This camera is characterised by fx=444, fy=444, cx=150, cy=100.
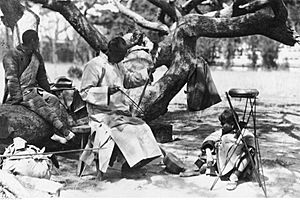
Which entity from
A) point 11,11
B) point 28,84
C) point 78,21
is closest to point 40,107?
point 28,84

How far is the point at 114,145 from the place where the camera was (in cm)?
514

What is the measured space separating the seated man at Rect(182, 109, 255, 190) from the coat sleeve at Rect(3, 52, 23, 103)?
2.34 meters

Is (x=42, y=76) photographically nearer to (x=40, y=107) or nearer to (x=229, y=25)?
(x=40, y=107)

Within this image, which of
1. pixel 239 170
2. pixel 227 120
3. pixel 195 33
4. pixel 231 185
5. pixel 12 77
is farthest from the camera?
pixel 195 33

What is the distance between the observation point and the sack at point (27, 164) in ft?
14.3

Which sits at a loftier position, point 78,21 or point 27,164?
point 78,21

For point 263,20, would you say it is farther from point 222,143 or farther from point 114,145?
point 114,145

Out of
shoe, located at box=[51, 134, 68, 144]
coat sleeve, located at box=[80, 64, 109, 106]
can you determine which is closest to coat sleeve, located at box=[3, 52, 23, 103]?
shoe, located at box=[51, 134, 68, 144]

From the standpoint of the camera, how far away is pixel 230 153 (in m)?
5.09

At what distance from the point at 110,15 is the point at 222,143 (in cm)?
2501

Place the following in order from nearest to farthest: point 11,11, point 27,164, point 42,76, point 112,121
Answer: point 27,164, point 112,121, point 42,76, point 11,11

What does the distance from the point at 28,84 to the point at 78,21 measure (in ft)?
9.28

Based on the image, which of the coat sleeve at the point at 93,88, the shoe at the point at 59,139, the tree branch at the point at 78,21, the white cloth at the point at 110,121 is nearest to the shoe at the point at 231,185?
the white cloth at the point at 110,121

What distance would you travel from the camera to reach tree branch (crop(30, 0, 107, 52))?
8.26m
